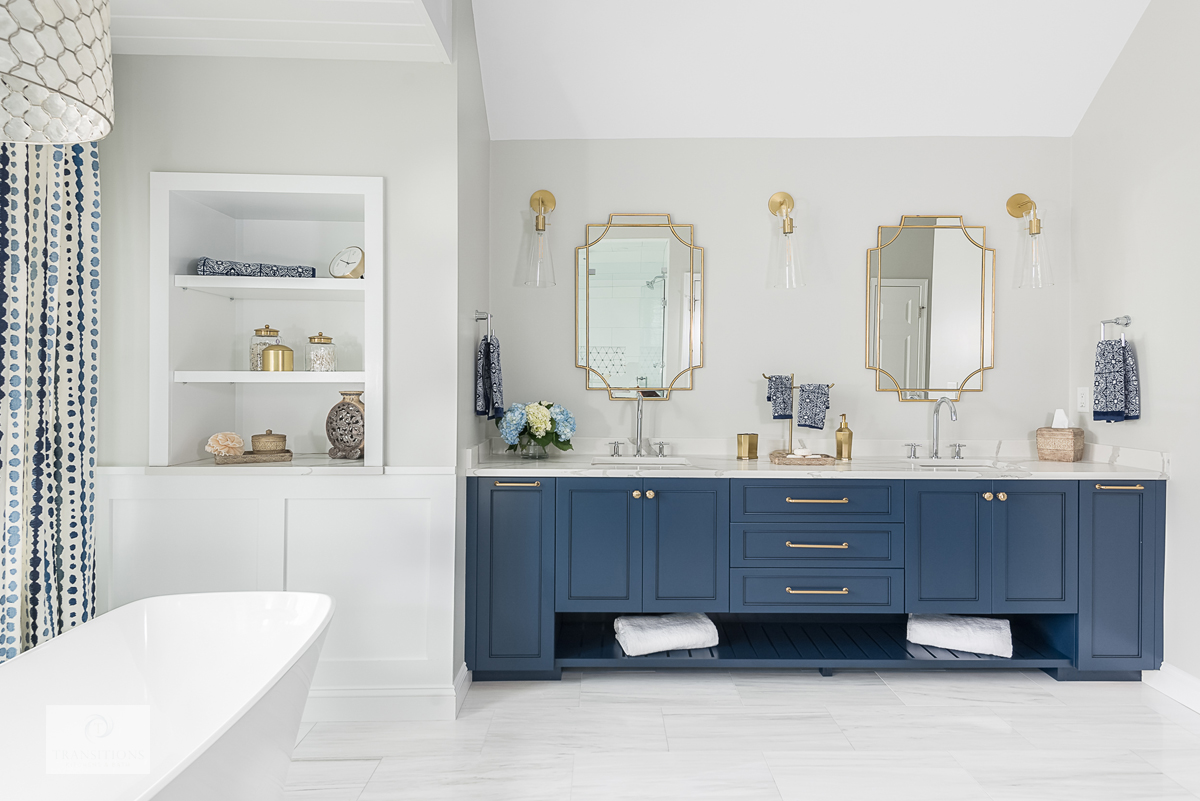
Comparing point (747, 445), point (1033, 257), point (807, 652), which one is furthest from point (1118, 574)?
point (747, 445)

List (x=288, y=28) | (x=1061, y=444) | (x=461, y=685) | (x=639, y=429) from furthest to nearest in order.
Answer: (x=639, y=429) < (x=1061, y=444) < (x=461, y=685) < (x=288, y=28)

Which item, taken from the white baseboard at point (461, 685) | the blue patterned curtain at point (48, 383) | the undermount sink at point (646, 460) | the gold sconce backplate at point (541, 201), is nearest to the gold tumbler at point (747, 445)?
the undermount sink at point (646, 460)

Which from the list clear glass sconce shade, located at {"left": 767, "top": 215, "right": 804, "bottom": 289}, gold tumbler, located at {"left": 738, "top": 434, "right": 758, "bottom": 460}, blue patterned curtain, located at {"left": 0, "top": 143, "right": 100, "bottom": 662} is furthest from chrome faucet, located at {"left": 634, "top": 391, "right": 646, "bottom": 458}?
blue patterned curtain, located at {"left": 0, "top": 143, "right": 100, "bottom": 662}

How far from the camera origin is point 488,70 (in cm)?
309

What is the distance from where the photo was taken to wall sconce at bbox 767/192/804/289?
3252 millimetres

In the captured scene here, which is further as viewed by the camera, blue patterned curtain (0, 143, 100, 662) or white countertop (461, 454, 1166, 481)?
white countertop (461, 454, 1166, 481)

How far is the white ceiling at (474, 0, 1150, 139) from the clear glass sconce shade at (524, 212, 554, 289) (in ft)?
1.71

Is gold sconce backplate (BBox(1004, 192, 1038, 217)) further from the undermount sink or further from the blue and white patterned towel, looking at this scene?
the undermount sink

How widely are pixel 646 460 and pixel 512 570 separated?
0.79 meters

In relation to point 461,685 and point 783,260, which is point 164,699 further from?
point 783,260

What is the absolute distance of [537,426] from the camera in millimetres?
3043

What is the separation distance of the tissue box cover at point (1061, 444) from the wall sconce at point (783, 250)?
131cm

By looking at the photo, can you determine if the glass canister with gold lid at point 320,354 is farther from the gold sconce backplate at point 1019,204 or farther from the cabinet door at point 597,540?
the gold sconce backplate at point 1019,204

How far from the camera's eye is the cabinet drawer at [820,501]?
2.83 metres
